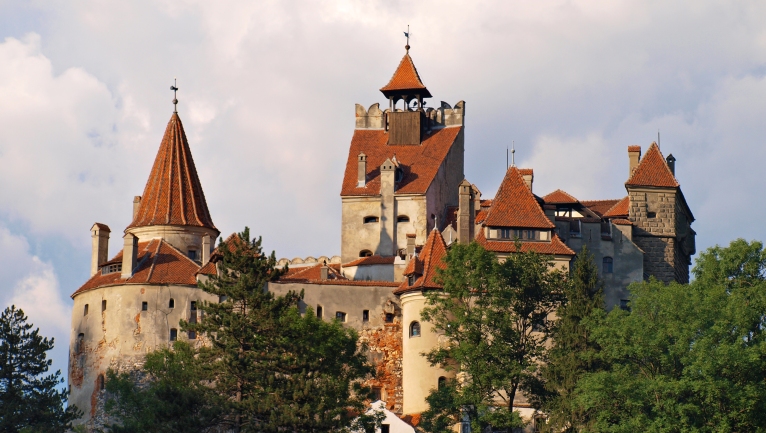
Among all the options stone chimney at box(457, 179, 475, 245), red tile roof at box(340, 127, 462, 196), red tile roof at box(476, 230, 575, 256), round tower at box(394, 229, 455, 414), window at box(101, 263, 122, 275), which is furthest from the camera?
red tile roof at box(340, 127, 462, 196)

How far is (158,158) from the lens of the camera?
9544cm

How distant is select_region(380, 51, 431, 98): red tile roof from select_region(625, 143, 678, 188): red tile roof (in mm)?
14498

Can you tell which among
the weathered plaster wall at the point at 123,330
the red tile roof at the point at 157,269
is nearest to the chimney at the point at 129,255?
the red tile roof at the point at 157,269

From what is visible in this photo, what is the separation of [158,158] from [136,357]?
12946mm

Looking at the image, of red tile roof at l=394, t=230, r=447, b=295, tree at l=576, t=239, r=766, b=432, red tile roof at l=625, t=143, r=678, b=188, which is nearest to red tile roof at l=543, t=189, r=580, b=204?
red tile roof at l=625, t=143, r=678, b=188

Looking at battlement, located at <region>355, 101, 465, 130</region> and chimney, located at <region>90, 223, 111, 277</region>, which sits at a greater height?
battlement, located at <region>355, 101, 465, 130</region>

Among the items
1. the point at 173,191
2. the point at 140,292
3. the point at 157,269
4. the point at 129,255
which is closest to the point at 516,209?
the point at 157,269

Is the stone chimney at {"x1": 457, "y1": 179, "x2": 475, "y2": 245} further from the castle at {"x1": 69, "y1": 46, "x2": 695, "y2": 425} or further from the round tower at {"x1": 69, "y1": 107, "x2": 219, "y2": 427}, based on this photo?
the round tower at {"x1": 69, "y1": 107, "x2": 219, "y2": 427}

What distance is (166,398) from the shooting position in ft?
240

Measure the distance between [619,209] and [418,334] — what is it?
1387cm

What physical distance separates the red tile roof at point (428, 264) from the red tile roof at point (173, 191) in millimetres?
12371

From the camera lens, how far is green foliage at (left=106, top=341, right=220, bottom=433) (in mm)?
72312

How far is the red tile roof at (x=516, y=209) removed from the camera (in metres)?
85.9

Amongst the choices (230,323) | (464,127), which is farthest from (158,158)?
(230,323)
